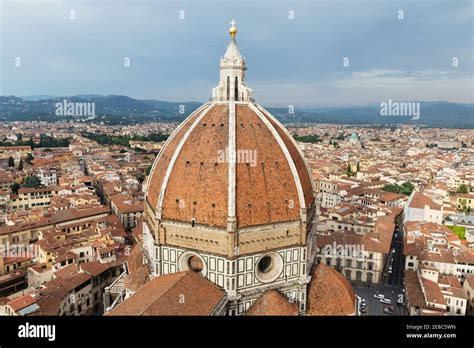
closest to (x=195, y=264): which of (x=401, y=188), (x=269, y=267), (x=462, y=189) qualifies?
(x=269, y=267)

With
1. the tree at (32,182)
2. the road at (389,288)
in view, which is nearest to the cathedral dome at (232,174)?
the road at (389,288)

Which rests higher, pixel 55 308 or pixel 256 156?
pixel 256 156

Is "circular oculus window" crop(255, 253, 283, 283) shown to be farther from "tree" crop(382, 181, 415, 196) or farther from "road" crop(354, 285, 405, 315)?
"tree" crop(382, 181, 415, 196)

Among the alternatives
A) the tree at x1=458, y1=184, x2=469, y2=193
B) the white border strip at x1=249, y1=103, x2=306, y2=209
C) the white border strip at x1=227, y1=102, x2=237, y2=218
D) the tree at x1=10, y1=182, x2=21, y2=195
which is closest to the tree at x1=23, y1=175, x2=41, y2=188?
the tree at x1=10, y1=182, x2=21, y2=195

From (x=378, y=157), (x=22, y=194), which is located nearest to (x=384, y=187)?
(x=378, y=157)

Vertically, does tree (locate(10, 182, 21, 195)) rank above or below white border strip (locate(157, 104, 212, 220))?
below

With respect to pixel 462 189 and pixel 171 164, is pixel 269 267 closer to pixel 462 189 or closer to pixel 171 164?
pixel 171 164

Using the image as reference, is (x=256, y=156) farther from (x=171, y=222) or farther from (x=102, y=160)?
(x=102, y=160)

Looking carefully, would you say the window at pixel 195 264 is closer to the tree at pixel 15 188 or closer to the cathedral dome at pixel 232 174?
the cathedral dome at pixel 232 174
